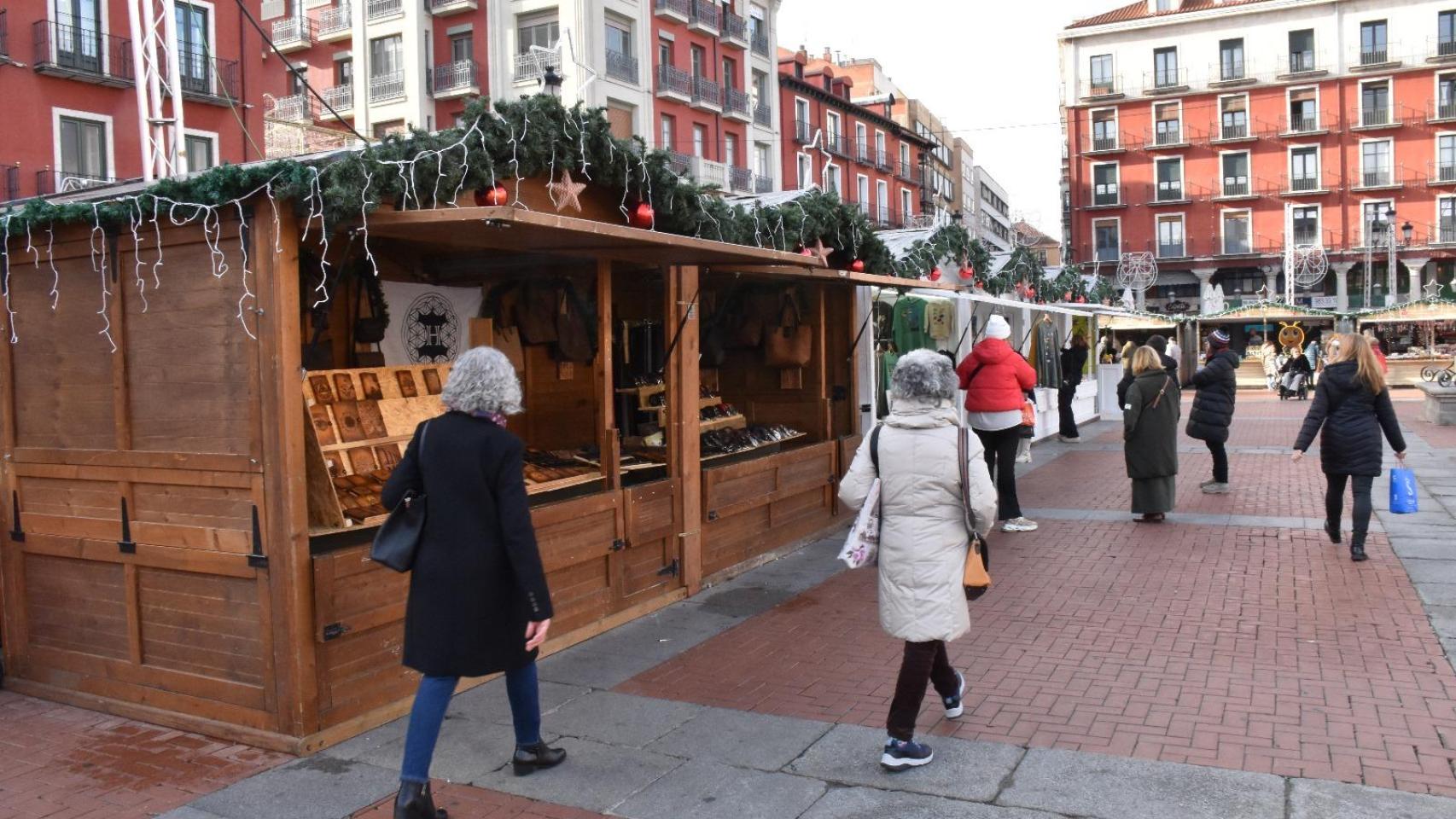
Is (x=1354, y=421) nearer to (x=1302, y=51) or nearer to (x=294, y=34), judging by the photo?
(x=294, y=34)

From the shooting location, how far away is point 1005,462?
9273 mm

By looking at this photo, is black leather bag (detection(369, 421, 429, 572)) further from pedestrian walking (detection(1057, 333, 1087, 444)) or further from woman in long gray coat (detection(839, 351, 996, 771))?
pedestrian walking (detection(1057, 333, 1087, 444))

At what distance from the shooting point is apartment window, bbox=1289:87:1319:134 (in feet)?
168

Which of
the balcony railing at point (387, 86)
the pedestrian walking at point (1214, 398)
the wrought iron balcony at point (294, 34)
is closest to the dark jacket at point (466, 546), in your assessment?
the pedestrian walking at point (1214, 398)

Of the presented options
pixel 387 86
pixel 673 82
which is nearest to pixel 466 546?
pixel 673 82

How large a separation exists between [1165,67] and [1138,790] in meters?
56.5

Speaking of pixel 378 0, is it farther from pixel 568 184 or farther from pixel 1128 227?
pixel 1128 227

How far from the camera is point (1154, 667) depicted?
5457 millimetres

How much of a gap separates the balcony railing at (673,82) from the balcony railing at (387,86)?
8235mm

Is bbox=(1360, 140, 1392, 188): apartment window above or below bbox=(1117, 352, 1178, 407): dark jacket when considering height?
above

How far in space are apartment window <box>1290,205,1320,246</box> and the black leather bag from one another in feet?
180

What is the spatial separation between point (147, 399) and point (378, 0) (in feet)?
114

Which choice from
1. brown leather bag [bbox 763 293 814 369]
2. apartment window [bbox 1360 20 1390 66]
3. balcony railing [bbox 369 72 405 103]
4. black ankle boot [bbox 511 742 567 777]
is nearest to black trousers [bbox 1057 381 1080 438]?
brown leather bag [bbox 763 293 814 369]

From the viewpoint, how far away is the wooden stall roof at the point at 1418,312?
98.2 ft
